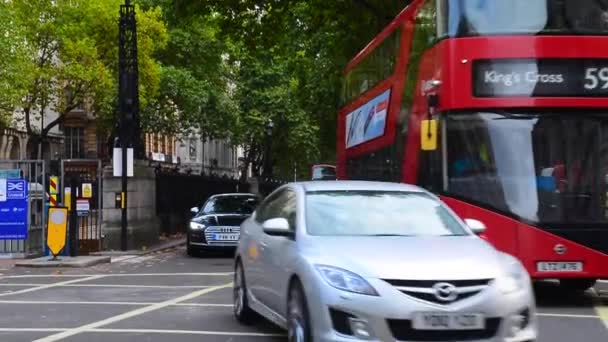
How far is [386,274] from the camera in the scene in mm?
6539

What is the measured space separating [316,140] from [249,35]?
78.6 feet

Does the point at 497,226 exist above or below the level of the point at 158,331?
above

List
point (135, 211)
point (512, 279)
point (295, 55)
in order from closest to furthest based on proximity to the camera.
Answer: point (512, 279) < point (135, 211) < point (295, 55)

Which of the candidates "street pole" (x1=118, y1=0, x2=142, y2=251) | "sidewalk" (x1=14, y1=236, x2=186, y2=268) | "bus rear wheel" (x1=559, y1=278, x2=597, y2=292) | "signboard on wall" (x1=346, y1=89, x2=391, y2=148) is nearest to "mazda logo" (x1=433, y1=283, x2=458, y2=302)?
"bus rear wheel" (x1=559, y1=278, x2=597, y2=292)

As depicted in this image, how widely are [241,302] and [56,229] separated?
10.0 meters

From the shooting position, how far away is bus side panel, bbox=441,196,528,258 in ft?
36.4

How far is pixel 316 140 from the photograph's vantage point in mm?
48062

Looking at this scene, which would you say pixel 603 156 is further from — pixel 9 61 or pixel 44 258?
pixel 9 61

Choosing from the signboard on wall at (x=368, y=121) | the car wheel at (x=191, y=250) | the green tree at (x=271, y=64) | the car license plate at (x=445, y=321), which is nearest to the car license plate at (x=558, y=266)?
the signboard on wall at (x=368, y=121)

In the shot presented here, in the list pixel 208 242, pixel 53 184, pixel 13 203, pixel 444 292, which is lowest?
pixel 208 242

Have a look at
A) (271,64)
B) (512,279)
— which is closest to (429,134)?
(512,279)

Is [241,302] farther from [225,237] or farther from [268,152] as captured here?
[268,152]

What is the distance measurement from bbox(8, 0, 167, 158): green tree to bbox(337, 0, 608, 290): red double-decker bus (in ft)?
105

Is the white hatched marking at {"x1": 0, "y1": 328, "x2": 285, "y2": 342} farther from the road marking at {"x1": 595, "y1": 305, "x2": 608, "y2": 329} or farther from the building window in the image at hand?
the building window
